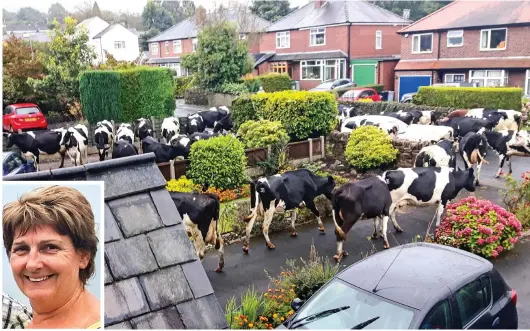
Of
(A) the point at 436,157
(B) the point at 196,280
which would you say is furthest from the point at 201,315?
(A) the point at 436,157

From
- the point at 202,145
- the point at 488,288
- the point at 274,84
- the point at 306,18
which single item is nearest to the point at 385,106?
the point at 274,84

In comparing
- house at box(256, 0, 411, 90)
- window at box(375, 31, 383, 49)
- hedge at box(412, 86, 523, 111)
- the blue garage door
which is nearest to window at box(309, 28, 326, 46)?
house at box(256, 0, 411, 90)

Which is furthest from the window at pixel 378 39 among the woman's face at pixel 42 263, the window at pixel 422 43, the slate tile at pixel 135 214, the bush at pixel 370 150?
the woman's face at pixel 42 263

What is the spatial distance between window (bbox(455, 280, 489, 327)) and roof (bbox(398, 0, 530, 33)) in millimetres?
28985

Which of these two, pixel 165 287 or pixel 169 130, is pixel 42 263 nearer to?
pixel 165 287

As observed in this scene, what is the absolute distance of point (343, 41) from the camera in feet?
130

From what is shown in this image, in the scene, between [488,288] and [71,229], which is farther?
[488,288]

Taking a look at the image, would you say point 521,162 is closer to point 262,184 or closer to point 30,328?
point 262,184

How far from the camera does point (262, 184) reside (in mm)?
10406

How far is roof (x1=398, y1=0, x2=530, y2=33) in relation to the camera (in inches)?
1216

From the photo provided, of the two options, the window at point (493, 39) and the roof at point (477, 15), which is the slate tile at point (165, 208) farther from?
the window at point (493, 39)

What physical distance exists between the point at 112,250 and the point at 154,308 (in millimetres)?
456

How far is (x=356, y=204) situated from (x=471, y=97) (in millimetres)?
17699

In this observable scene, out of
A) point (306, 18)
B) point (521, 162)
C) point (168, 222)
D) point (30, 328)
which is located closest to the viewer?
point (30, 328)
